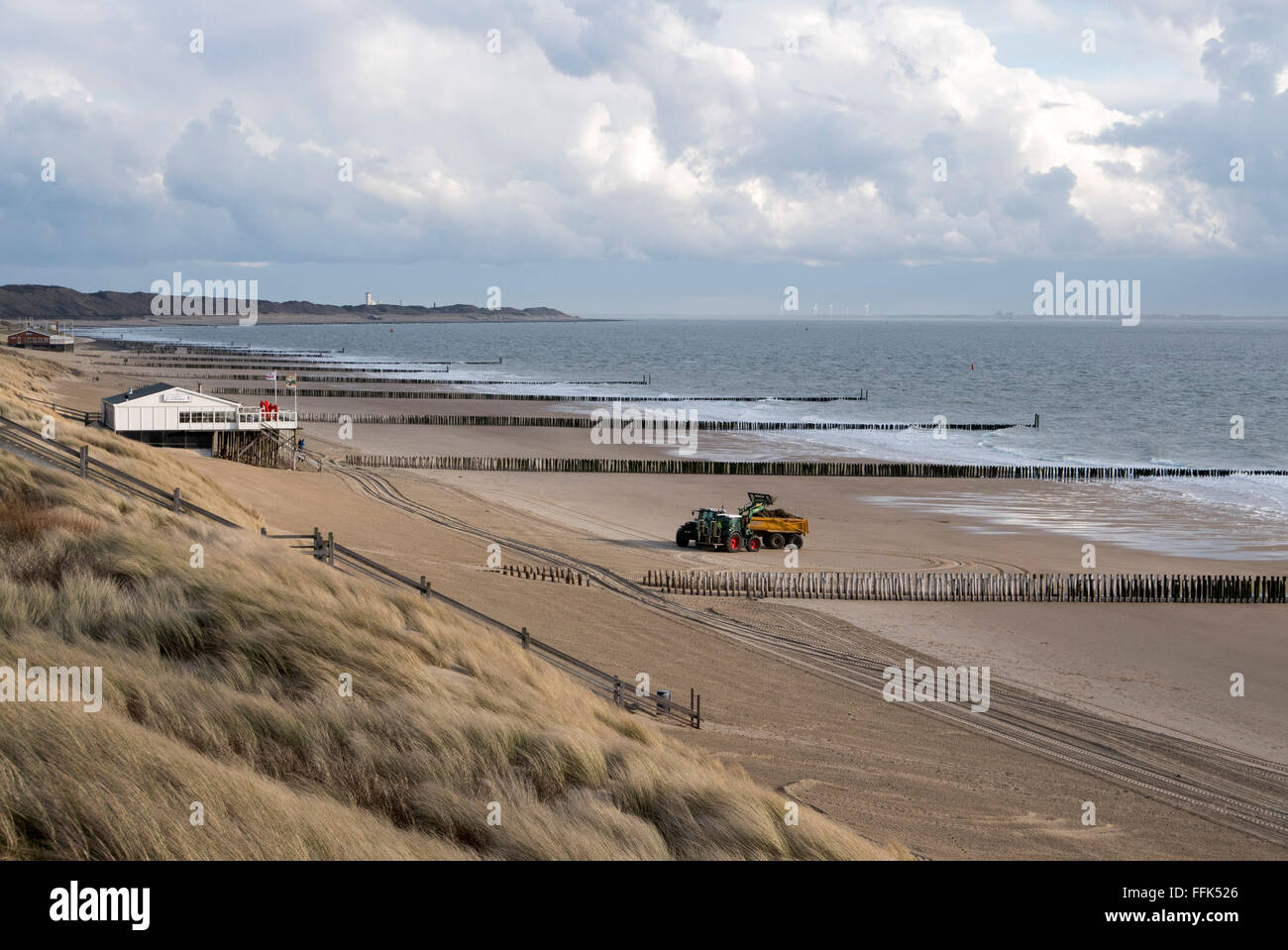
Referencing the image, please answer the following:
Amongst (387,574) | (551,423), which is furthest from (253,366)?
(387,574)

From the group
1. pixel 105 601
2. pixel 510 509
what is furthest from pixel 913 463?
pixel 105 601

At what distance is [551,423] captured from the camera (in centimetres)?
7088

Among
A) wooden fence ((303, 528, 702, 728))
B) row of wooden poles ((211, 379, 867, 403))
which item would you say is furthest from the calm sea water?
wooden fence ((303, 528, 702, 728))

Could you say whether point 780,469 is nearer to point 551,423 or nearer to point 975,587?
point 551,423

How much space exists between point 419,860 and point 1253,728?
14.8 metres

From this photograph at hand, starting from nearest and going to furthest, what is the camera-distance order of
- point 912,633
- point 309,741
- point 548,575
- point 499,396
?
point 309,741, point 912,633, point 548,575, point 499,396

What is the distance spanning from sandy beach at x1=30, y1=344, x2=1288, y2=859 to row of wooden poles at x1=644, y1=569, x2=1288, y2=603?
0.49m

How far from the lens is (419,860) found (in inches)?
309

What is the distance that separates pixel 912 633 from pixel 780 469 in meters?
27.8

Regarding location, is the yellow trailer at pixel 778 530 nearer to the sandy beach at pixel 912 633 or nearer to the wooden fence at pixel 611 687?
the sandy beach at pixel 912 633

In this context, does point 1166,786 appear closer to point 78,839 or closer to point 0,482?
point 78,839

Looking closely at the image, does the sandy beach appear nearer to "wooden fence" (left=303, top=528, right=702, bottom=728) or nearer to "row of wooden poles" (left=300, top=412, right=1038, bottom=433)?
"wooden fence" (left=303, top=528, right=702, bottom=728)

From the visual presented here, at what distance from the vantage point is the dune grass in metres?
7.83

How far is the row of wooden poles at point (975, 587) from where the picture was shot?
85.1 ft
